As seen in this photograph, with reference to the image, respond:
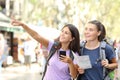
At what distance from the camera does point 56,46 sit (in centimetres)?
570

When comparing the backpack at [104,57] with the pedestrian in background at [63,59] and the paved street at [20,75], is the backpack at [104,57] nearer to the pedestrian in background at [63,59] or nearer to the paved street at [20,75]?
the pedestrian in background at [63,59]

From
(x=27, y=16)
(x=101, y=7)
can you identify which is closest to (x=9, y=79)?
(x=27, y=16)

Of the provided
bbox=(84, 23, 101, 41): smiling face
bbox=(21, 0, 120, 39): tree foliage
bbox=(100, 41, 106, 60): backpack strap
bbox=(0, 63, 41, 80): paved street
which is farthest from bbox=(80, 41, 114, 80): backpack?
bbox=(21, 0, 120, 39): tree foliage

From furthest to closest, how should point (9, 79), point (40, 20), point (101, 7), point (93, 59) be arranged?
point (101, 7) < point (40, 20) < point (9, 79) < point (93, 59)

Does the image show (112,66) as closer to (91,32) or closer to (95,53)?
(95,53)

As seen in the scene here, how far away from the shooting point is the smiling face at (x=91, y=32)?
562 centimetres

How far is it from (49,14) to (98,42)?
4130cm

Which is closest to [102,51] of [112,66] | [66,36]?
[112,66]

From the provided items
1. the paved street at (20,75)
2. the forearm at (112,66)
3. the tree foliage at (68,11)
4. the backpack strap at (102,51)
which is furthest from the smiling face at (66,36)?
the tree foliage at (68,11)

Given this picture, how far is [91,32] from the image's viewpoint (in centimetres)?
562

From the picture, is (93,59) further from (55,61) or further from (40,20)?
(40,20)


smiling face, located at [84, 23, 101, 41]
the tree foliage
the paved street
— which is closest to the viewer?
smiling face, located at [84, 23, 101, 41]

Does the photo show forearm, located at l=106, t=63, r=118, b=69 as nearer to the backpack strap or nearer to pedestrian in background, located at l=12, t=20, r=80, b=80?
the backpack strap

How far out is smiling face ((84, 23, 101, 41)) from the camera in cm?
562
